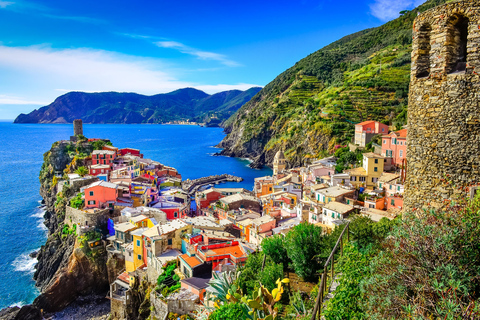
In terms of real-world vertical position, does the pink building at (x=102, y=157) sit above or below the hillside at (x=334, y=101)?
below

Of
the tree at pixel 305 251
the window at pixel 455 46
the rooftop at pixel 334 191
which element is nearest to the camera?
the window at pixel 455 46

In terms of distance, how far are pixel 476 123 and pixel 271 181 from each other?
3959cm

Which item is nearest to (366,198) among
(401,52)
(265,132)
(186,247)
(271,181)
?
(186,247)

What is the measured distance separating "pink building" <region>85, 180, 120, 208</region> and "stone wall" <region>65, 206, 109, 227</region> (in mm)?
1114

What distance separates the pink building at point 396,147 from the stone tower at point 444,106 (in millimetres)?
27833

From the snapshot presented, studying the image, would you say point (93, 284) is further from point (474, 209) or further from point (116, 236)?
point (474, 209)

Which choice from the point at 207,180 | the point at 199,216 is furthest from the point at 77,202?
the point at 207,180

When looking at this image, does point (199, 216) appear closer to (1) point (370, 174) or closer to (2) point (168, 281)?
(2) point (168, 281)

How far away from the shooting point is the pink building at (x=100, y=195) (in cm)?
2947

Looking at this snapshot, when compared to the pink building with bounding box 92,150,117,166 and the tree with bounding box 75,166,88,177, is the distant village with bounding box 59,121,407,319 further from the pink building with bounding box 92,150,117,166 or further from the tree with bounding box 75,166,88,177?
the pink building with bounding box 92,150,117,166

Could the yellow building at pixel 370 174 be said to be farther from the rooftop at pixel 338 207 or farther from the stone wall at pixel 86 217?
the stone wall at pixel 86 217

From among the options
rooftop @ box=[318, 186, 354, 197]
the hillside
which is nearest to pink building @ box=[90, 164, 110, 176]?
rooftop @ box=[318, 186, 354, 197]

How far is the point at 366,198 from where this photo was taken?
25.2 metres

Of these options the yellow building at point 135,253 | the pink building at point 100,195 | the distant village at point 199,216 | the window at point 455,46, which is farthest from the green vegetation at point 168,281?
the window at point 455,46
